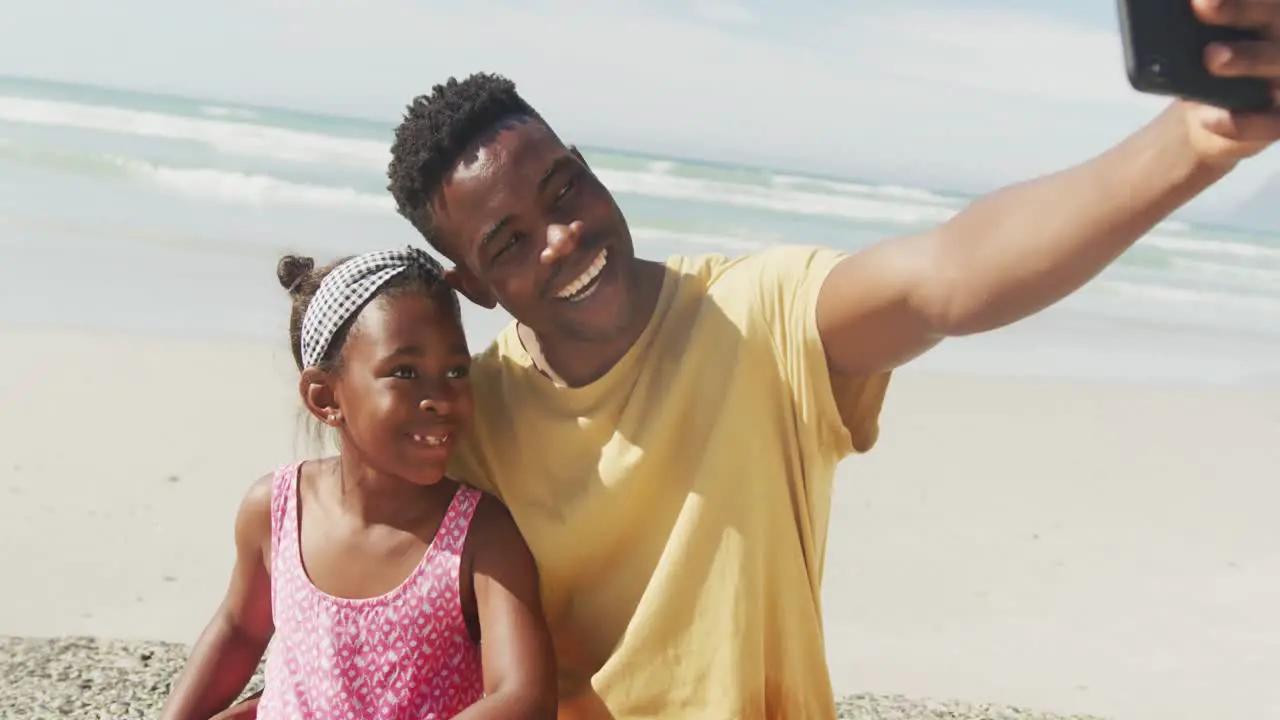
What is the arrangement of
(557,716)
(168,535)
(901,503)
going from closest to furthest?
(557,716)
(168,535)
(901,503)

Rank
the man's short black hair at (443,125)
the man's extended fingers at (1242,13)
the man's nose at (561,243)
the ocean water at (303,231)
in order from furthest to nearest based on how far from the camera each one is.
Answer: the ocean water at (303,231)
the man's short black hair at (443,125)
the man's nose at (561,243)
the man's extended fingers at (1242,13)

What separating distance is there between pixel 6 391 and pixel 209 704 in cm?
574

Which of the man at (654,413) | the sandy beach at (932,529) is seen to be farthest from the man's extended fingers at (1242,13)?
the sandy beach at (932,529)

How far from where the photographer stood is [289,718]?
8.98 ft

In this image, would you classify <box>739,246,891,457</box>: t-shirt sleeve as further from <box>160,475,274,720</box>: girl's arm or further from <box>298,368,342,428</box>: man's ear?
<box>160,475,274,720</box>: girl's arm

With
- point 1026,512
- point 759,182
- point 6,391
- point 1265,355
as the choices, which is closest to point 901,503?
point 1026,512

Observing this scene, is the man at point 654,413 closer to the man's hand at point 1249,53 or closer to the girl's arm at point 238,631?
the girl's arm at point 238,631

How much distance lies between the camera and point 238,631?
119 inches

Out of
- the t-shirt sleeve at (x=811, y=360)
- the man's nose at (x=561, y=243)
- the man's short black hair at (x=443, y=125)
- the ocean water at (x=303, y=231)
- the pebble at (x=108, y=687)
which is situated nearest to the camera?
the t-shirt sleeve at (x=811, y=360)

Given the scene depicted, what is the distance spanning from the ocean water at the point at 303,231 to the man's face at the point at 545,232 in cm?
402

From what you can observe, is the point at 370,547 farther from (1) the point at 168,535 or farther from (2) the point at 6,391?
(2) the point at 6,391

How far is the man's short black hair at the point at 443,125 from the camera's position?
2.59 meters

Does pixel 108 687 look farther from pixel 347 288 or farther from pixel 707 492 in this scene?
pixel 707 492

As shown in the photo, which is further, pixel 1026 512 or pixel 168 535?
pixel 1026 512
